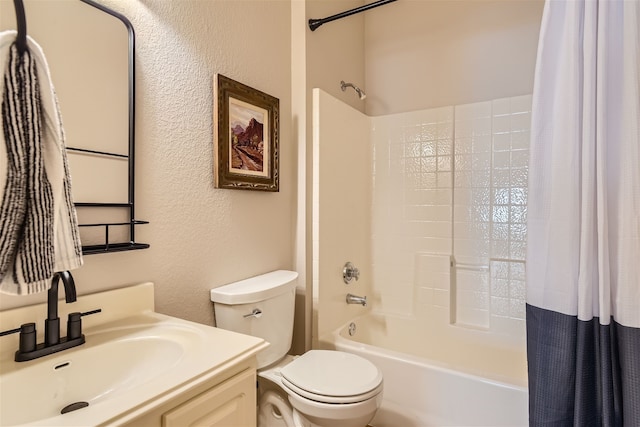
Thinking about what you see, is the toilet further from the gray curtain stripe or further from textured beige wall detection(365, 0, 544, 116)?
textured beige wall detection(365, 0, 544, 116)

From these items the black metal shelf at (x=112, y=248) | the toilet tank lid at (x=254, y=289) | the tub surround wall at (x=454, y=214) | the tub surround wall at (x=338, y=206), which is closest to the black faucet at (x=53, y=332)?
the black metal shelf at (x=112, y=248)

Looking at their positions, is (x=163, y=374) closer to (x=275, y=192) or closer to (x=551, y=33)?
(x=275, y=192)

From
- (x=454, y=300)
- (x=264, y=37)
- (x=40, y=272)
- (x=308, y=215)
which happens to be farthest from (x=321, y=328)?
(x=264, y=37)

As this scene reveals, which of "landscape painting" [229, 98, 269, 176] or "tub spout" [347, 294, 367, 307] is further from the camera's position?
"tub spout" [347, 294, 367, 307]

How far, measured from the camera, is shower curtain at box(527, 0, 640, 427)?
1042mm

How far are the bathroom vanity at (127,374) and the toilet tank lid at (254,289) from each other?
303 mm

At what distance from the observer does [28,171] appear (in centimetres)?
60

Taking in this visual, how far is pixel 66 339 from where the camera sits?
0.88m

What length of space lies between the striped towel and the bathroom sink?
27 centimetres

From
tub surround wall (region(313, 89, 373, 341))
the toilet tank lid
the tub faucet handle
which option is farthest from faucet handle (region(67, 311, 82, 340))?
the tub faucet handle

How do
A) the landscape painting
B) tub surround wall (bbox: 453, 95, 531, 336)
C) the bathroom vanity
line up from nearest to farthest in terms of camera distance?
the bathroom vanity
the landscape painting
tub surround wall (bbox: 453, 95, 531, 336)

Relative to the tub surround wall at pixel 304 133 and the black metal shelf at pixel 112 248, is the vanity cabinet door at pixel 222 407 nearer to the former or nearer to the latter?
the black metal shelf at pixel 112 248

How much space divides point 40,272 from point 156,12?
1.00m

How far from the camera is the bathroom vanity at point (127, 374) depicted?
679mm
